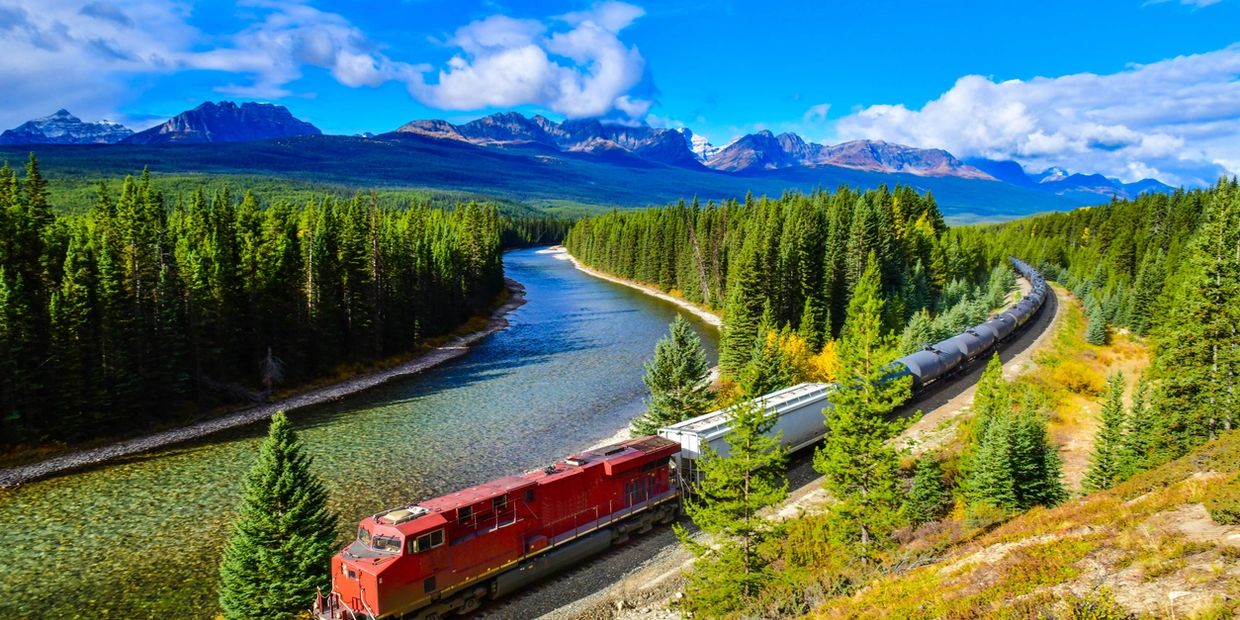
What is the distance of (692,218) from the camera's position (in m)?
123

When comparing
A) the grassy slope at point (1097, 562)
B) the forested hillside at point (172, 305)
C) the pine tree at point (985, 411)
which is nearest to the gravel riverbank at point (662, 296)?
the pine tree at point (985, 411)

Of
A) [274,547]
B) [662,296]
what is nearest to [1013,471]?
[274,547]

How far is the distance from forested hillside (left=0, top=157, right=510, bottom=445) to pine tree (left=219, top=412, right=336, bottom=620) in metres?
30.9

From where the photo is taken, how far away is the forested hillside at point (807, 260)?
216 ft

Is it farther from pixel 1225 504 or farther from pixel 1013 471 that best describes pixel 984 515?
pixel 1225 504

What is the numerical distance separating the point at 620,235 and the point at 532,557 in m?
137

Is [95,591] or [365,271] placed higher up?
[365,271]

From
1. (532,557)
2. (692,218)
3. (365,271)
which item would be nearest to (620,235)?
(692,218)

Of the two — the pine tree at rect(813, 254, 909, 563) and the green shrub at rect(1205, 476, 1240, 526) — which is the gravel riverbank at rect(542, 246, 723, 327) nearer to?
the pine tree at rect(813, 254, 909, 563)

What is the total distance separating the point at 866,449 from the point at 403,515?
54.0 feet

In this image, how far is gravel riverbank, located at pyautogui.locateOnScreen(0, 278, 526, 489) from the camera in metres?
38.5

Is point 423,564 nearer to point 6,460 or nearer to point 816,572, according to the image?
point 816,572

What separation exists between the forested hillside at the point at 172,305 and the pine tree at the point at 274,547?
30850 millimetres

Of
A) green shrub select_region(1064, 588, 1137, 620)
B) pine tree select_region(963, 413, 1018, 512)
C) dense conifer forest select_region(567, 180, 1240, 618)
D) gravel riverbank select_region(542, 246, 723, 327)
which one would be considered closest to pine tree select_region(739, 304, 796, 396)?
dense conifer forest select_region(567, 180, 1240, 618)
